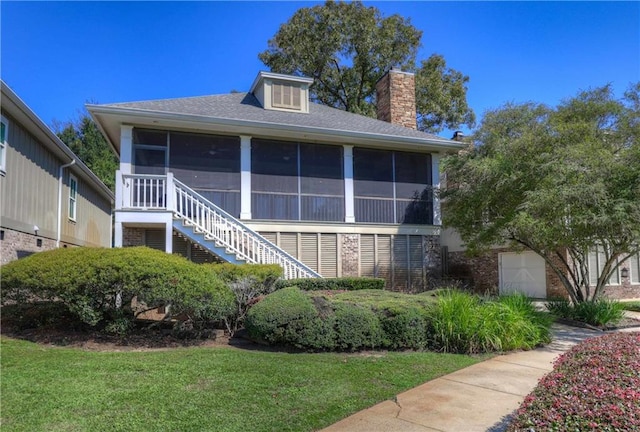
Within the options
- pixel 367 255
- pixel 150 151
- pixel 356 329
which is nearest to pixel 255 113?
pixel 150 151

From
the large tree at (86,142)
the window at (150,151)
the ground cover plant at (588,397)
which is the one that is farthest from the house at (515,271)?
the large tree at (86,142)

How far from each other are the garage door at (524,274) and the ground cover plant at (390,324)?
403 inches

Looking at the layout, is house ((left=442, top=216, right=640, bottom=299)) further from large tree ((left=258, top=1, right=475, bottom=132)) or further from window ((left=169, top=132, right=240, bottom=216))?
large tree ((left=258, top=1, right=475, bottom=132))

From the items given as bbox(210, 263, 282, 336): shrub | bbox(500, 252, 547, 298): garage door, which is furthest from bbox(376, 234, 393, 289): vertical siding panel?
bbox(210, 263, 282, 336): shrub

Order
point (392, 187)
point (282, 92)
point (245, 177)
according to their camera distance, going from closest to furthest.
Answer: point (245, 177), point (392, 187), point (282, 92)

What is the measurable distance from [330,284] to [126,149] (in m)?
6.68

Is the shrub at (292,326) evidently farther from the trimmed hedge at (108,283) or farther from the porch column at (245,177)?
the porch column at (245,177)

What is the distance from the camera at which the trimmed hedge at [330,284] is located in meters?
10.2

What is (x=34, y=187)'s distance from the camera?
35.6 ft

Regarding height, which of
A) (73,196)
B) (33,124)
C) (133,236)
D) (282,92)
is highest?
(282,92)

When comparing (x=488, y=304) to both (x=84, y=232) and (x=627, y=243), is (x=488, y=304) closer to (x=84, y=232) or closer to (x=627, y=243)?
(x=627, y=243)

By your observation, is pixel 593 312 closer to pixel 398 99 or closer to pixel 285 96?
pixel 398 99

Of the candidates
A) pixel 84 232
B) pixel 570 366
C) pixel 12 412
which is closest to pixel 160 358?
pixel 12 412

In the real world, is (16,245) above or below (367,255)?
above
